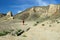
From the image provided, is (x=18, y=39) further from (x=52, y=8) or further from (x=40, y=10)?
(x=40, y=10)

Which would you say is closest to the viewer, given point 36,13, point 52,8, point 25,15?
point 52,8

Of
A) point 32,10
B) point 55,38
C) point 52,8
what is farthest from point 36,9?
point 55,38

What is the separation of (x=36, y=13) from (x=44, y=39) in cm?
9346

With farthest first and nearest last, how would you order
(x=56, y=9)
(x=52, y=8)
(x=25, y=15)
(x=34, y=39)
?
(x=25, y=15), (x=52, y=8), (x=56, y=9), (x=34, y=39)

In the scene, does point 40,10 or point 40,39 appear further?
point 40,10

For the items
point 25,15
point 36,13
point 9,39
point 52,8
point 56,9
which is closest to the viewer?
point 9,39

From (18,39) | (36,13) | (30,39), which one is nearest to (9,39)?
(18,39)

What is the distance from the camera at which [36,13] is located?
115m

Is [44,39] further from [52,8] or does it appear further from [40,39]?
[52,8]

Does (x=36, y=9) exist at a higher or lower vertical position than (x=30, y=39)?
lower

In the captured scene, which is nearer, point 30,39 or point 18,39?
point 18,39

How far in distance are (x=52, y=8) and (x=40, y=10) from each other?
89.9 ft

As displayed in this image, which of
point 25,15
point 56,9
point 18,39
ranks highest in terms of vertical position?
point 18,39

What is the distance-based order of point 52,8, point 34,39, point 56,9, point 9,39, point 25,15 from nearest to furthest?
point 9,39, point 34,39, point 56,9, point 52,8, point 25,15
